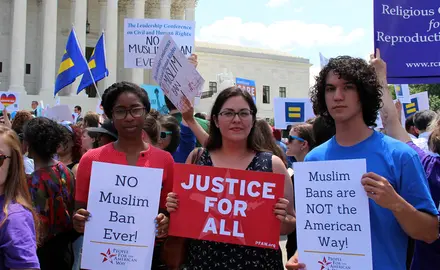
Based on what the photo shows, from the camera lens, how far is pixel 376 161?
9.91 feet

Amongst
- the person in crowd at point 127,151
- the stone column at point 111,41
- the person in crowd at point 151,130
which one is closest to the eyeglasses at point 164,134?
the person in crowd at point 151,130

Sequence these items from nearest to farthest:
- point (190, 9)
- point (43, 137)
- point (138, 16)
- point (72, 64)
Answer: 1. point (43, 137)
2. point (72, 64)
3. point (138, 16)
4. point (190, 9)

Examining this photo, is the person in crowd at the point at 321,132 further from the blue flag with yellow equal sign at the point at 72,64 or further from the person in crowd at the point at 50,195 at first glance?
the blue flag with yellow equal sign at the point at 72,64

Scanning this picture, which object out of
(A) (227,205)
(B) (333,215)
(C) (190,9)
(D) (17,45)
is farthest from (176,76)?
(C) (190,9)

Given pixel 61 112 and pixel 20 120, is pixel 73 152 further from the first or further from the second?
pixel 61 112

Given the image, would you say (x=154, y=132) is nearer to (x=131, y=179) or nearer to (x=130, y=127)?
(x=130, y=127)

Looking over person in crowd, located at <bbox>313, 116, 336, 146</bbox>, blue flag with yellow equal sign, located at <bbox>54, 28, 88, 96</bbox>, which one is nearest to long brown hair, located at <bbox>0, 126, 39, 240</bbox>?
person in crowd, located at <bbox>313, 116, 336, 146</bbox>

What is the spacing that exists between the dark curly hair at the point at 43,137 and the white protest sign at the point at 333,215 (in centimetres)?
248

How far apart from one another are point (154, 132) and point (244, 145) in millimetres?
1897

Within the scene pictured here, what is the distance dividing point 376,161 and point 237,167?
106 centimetres

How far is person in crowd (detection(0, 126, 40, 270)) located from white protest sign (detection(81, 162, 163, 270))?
0.51 meters

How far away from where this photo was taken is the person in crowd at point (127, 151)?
3.92m

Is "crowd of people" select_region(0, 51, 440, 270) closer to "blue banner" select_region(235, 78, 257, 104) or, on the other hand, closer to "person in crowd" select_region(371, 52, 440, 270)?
"person in crowd" select_region(371, 52, 440, 270)

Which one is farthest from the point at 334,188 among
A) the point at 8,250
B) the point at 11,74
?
the point at 11,74
